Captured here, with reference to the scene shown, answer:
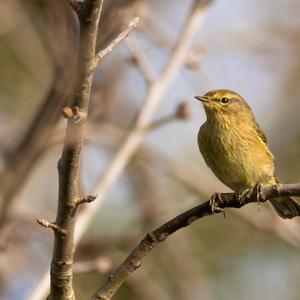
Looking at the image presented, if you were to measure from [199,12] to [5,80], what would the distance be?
3999 mm

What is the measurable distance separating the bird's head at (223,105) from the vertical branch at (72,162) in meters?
3.14

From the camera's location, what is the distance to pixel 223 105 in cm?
600

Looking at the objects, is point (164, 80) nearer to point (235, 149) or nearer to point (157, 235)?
point (235, 149)

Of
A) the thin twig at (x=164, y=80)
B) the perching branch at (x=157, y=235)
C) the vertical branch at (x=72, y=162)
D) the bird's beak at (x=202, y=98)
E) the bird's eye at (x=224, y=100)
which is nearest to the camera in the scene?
the vertical branch at (x=72, y=162)

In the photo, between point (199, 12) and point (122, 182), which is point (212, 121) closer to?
point (199, 12)

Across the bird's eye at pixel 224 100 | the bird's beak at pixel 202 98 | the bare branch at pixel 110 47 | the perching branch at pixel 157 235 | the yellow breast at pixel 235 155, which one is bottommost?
the perching branch at pixel 157 235

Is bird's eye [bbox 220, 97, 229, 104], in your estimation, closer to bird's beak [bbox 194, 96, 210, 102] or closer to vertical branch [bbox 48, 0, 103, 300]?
bird's beak [bbox 194, 96, 210, 102]

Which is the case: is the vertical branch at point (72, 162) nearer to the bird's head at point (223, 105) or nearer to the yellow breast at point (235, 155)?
the yellow breast at point (235, 155)

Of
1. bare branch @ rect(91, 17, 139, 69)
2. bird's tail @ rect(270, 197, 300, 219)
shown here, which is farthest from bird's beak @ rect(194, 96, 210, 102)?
bare branch @ rect(91, 17, 139, 69)

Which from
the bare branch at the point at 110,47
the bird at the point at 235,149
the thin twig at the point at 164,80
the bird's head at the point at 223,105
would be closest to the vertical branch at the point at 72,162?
the bare branch at the point at 110,47

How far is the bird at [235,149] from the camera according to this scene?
5.30 meters

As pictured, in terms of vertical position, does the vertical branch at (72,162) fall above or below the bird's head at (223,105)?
below

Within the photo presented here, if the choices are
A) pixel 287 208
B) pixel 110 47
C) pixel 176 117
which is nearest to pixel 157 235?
pixel 110 47

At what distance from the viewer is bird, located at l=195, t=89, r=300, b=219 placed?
209 inches
